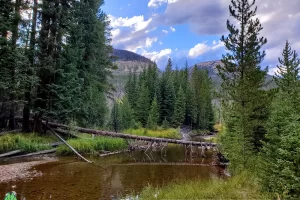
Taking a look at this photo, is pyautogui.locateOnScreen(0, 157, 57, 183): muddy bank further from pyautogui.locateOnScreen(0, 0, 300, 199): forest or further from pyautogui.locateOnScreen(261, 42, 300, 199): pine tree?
pyautogui.locateOnScreen(261, 42, 300, 199): pine tree

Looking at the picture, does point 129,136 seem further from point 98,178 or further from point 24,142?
point 98,178

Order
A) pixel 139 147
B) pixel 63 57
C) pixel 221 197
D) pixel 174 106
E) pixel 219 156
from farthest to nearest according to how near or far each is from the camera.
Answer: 1. pixel 174 106
2. pixel 139 147
3. pixel 63 57
4. pixel 219 156
5. pixel 221 197

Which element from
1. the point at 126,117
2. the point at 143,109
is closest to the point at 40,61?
the point at 126,117

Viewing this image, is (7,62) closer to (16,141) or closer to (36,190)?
(16,141)

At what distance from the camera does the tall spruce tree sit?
14.4 meters

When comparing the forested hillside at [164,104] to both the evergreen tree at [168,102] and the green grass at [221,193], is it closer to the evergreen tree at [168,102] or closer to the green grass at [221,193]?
the evergreen tree at [168,102]

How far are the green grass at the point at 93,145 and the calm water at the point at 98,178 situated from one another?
166 centimetres

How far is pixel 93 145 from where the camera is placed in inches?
830

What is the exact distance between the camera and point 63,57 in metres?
22.3

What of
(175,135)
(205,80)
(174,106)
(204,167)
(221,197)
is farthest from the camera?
(205,80)

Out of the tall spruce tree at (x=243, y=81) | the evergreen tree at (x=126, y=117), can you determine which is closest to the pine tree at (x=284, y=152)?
the tall spruce tree at (x=243, y=81)

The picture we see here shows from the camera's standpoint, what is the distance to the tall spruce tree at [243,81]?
47.2 ft

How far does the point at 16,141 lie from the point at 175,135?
33982 mm

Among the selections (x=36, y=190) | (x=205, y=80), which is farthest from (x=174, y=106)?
(x=36, y=190)
